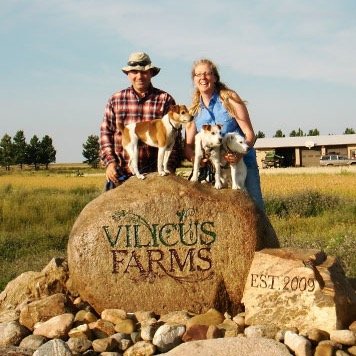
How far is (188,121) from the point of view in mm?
6227

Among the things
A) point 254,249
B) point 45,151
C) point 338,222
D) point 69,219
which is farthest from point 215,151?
point 45,151

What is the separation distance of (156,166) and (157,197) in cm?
98

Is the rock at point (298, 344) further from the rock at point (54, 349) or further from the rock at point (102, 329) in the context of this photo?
the rock at point (54, 349)

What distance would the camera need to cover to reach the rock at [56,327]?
569cm

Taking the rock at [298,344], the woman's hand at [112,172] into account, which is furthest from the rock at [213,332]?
the woman's hand at [112,172]

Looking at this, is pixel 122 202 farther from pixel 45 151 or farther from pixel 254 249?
pixel 45 151

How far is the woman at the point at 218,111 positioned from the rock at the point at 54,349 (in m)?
2.56

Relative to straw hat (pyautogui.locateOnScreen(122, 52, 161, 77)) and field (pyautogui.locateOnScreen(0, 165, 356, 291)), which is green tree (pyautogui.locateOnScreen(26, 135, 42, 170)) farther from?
straw hat (pyautogui.locateOnScreen(122, 52, 161, 77))

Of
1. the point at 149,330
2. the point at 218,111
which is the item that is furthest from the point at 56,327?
the point at 218,111

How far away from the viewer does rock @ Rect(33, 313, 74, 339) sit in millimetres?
5691

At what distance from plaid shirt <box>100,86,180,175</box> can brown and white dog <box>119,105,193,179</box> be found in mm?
261

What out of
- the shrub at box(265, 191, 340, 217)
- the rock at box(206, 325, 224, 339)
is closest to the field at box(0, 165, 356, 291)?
the shrub at box(265, 191, 340, 217)

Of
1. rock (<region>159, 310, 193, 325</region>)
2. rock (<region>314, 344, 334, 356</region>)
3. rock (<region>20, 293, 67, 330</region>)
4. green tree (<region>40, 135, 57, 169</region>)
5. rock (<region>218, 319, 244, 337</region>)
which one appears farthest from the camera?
green tree (<region>40, 135, 57, 169</region>)

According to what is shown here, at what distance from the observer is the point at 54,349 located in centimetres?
509
